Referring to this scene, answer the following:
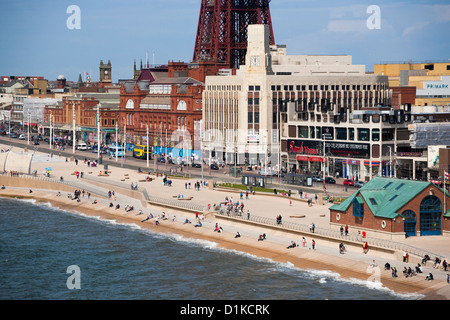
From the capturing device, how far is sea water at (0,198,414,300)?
72.4 metres

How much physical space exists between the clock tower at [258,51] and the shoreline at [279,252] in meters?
42.2

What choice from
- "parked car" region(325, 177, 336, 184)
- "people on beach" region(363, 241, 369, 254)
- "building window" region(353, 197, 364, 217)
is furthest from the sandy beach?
"parked car" region(325, 177, 336, 184)

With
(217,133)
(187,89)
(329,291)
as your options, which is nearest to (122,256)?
(329,291)

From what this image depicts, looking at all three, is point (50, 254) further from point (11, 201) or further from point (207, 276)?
point (11, 201)

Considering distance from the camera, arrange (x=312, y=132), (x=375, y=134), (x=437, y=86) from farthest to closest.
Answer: (x=437, y=86)
(x=312, y=132)
(x=375, y=134)

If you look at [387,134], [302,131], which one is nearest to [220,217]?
[387,134]

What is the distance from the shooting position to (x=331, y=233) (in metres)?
84.8

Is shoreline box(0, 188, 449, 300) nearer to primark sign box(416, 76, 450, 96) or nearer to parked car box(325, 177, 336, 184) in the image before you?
parked car box(325, 177, 336, 184)

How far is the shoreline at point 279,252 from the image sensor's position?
69738 millimetres

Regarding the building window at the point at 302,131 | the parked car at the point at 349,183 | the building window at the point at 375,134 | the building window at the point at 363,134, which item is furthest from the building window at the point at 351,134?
the building window at the point at 302,131

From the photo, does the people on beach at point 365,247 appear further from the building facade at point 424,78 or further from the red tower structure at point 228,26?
the red tower structure at point 228,26

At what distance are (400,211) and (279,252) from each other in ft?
39.0

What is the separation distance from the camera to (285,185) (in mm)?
119188

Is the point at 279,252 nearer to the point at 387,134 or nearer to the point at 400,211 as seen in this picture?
the point at 400,211
